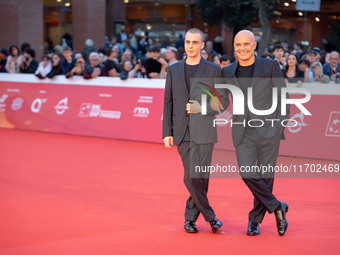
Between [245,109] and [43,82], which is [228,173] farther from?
→ [43,82]

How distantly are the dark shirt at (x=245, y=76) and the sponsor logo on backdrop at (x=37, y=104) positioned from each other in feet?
33.1

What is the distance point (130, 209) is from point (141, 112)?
259 inches

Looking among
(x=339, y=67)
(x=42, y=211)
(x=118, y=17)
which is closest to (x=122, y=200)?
(x=42, y=211)

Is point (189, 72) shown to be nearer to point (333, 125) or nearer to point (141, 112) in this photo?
point (333, 125)

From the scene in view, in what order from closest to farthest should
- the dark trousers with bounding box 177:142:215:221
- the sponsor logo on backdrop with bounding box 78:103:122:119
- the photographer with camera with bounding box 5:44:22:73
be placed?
the dark trousers with bounding box 177:142:215:221 → the sponsor logo on backdrop with bounding box 78:103:122:119 → the photographer with camera with bounding box 5:44:22:73

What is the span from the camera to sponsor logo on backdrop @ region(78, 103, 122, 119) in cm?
1486

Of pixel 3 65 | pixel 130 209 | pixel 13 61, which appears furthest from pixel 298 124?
pixel 3 65

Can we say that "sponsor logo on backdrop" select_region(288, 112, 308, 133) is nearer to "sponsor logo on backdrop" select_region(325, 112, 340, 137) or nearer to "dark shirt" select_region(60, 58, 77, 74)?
"sponsor logo on backdrop" select_region(325, 112, 340, 137)

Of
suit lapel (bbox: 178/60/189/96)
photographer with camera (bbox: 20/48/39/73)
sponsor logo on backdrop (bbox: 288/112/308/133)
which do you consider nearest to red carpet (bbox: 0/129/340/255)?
sponsor logo on backdrop (bbox: 288/112/308/133)

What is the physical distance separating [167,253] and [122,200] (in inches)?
102

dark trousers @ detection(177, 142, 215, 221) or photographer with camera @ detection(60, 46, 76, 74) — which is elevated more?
photographer with camera @ detection(60, 46, 76, 74)

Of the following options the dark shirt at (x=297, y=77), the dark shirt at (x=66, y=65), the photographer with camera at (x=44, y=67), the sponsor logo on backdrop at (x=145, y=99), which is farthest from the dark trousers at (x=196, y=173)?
the photographer with camera at (x=44, y=67)

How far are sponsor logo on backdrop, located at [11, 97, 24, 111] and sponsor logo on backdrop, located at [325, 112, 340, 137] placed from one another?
309 inches

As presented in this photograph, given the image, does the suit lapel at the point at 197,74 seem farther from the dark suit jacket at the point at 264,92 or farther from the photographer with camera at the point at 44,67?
the photographer with camera at the point at 44,67
